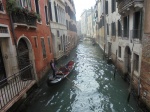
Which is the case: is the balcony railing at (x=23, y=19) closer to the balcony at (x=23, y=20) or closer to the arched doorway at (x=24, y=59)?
the balcony at (x=23, y=20)

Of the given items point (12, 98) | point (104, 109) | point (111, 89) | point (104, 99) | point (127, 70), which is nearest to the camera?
point (12, 98)

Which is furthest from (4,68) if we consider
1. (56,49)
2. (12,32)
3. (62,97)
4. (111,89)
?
(56,49)

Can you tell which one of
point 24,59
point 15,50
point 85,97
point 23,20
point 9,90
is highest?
point 23,20

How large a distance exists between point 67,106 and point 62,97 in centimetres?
108

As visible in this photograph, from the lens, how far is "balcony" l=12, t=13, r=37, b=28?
283 inches

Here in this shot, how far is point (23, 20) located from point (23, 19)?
56 mm

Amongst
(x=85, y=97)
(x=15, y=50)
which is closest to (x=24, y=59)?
(x=15, y=50)

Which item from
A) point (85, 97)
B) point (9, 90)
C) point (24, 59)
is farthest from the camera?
point (24, 59)

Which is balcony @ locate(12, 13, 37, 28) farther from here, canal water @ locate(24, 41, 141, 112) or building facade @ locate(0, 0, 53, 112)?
canal water @ locate(24, 41, 141, 112)

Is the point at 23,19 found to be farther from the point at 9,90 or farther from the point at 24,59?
the point at 9,90

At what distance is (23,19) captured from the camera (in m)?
7.84

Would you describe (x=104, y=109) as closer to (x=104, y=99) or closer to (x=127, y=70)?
(x=104, y=99)

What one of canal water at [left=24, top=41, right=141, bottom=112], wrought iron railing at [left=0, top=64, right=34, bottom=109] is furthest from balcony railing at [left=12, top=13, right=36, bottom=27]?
canal water at [left=24, top=41, right=141, bottom=112]

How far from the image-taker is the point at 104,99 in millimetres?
8039
